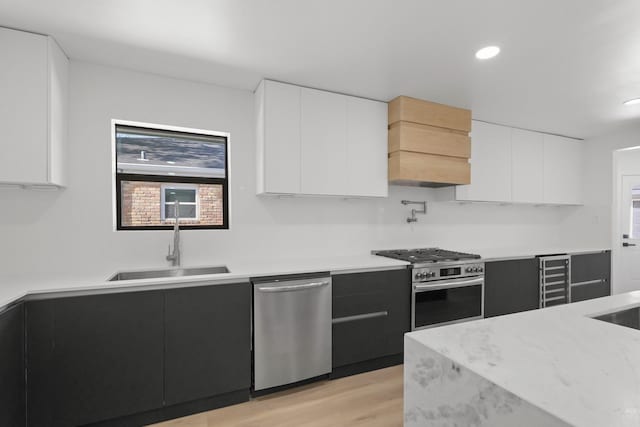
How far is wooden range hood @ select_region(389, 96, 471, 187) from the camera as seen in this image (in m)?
2.85

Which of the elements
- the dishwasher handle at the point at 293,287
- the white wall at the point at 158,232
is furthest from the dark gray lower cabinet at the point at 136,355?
the white wall at the point at 158,232

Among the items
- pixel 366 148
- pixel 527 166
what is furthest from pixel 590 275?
pixel 366 148

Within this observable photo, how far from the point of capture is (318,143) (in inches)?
105

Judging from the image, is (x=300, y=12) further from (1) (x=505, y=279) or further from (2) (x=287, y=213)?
(1) (x=505, y=279)

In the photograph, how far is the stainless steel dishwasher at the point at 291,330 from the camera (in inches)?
83.3

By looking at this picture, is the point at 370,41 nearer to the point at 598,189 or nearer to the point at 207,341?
the point at 207,341

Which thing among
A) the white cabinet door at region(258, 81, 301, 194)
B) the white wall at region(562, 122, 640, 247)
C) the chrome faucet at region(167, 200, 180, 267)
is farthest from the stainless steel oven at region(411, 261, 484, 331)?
the white wall at region(562, 122, 640, 247)

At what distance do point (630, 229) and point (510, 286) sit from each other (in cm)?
260

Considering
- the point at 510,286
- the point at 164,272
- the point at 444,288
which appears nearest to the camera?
the point at 164,272

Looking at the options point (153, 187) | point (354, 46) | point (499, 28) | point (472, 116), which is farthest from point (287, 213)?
point (472, 116)

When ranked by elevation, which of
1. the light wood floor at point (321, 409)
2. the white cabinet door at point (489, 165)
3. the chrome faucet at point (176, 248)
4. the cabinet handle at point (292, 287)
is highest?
the white cabinet door at point (489, 165)

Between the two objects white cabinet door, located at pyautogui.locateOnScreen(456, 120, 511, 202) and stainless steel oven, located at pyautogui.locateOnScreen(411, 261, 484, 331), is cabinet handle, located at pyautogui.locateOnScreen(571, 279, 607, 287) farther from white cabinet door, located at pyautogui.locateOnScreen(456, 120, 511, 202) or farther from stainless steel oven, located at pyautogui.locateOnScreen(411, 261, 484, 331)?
stainless steel oven, located at pyautogui.locateOnScreen(411, 261, 484, 331)

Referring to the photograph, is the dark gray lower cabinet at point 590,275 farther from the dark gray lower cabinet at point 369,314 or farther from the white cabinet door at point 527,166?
the dark gray lower cabinet at point 369,314

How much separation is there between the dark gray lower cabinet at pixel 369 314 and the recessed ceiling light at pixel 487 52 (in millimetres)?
1687
